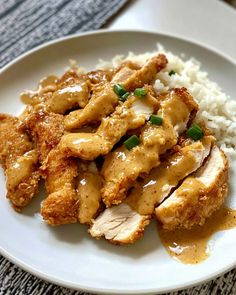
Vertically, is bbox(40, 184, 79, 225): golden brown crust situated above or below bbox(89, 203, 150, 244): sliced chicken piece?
above

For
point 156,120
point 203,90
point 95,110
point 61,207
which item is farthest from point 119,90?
point 61,207

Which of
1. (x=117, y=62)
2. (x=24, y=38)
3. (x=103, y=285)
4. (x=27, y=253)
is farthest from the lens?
(x=24, y=38)

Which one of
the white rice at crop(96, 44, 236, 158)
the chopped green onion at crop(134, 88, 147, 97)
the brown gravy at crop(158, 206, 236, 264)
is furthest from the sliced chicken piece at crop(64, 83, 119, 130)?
the brown gravy at crop(158, 206, 236, 264)

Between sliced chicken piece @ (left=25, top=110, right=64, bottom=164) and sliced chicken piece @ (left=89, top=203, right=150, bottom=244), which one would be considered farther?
sliced chicken piece @ (left=25, top=110, right=64, bottom=164)

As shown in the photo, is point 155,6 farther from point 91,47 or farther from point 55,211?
point 55,211

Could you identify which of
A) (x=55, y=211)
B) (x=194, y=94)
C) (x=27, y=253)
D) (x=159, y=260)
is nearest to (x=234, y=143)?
(x=194, y=94)

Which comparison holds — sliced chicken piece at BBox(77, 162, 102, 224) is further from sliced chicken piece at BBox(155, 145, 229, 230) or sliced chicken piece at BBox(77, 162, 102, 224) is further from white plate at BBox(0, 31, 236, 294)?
sliced chicken piece at BBox(155, 145, 229, 230)
